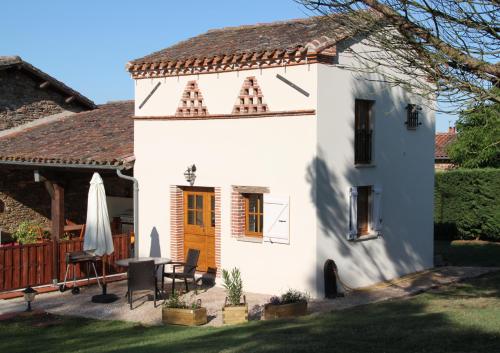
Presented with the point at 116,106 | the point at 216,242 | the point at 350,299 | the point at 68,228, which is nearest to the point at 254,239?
the point at 216,242

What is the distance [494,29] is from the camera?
7.62 m

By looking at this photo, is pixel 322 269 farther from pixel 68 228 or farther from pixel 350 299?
pixel 68 228

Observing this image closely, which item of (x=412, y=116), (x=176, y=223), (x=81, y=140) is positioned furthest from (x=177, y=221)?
(x=412, y=116)

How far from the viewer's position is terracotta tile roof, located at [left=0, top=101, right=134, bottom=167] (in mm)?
15531

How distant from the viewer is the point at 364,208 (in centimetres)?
1461

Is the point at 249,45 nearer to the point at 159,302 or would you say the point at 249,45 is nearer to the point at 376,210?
the point at 376,210

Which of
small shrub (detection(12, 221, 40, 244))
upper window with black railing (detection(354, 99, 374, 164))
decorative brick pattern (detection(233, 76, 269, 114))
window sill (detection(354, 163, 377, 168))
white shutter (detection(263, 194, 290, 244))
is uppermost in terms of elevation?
decorative brick pattern (detection(233, 76, 269, 114))

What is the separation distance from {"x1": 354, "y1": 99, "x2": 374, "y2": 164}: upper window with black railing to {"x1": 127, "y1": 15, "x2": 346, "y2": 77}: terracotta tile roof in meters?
1.88

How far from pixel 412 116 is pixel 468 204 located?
8.46 m

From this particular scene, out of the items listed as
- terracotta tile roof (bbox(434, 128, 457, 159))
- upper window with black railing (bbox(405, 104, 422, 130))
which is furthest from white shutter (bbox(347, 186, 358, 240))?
terracotta tile roof (bbox(434, 128, 457, 159))

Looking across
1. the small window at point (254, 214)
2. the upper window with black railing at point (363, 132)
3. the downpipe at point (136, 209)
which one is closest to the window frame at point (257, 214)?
the small window at point (254, 214)

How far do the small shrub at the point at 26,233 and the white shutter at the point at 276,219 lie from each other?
26.8ft

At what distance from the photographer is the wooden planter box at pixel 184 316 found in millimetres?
11016

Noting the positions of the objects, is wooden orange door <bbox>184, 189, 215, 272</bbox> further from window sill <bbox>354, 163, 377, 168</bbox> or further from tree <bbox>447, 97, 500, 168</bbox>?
tree <bbox>447, 97, 500, 168</bbox>
